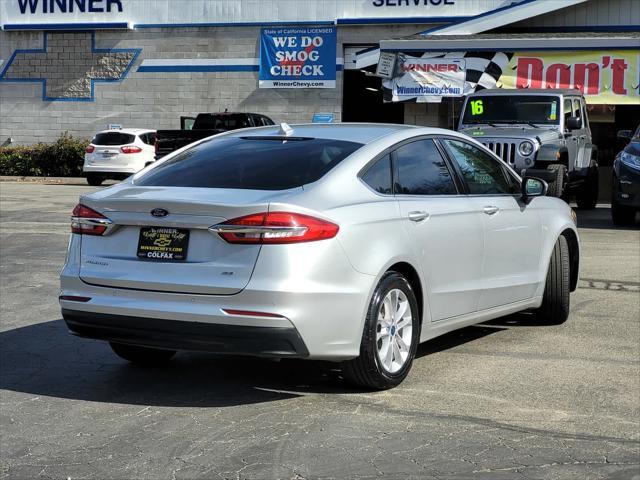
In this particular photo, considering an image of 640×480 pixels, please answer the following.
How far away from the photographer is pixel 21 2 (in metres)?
34.9

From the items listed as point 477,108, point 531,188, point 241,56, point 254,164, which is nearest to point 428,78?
point 477,108

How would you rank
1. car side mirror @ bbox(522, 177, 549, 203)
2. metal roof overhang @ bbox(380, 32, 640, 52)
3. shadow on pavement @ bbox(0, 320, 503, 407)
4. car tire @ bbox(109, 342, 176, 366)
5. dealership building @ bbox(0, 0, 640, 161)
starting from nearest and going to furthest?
1. shadow on pavement @ bbox(0, 320, 503, 407)
2. car tire @ bbox(109, 342, 176, 366)
3. car side mirror @ bbox(522, 177, 549, 203)
4. metal roof overhang @ bbox(380, 32, 640, 52)
5. dealership building @ bbox(0, 0, 640, 161)

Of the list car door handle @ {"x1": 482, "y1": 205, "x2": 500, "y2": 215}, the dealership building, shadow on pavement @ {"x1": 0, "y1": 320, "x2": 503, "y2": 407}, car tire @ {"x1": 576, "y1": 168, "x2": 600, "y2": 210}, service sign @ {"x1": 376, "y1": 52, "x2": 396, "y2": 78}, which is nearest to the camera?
shadow on pavement @ {"x1": 0, "y1": 320, "x2": 503, "y2": 407}

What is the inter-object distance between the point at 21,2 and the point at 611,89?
2026 cm

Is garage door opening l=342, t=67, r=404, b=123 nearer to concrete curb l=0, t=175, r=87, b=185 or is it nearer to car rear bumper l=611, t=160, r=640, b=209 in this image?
concrete curb l=0, t=175, r=87, b=185

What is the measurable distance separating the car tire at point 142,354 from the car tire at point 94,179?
2235 centimetres

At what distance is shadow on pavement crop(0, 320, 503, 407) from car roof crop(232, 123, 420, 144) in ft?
4.86

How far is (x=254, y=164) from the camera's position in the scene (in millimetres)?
6418

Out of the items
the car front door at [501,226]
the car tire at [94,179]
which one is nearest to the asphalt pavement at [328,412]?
the car front door at [501,226]

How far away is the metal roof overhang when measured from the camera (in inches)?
951

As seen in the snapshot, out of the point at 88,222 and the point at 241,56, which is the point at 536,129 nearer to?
the point at 88,222

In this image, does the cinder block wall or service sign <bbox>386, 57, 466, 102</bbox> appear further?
the cinder block wall

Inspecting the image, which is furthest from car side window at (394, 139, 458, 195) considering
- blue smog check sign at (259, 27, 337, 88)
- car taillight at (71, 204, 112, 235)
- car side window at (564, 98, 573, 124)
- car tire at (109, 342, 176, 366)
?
blue smog check sign at (259, 27, 337, 88)

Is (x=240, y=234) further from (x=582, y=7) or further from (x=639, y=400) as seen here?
(x=582, y=7)
